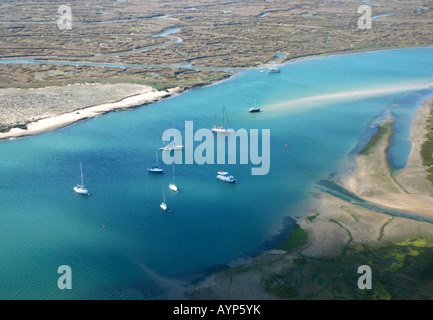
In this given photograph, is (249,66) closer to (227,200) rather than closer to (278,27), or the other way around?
(278,27)

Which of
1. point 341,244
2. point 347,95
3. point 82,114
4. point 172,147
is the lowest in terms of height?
point 341,244

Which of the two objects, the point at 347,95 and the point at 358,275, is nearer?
the point at 358,275

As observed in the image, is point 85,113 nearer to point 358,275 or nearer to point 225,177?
point 225,177

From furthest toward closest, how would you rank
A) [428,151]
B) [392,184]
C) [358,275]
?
[428,151], [392,184], [358,275]

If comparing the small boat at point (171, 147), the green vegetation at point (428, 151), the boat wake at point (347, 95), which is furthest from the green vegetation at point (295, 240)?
the boat wake at point (347, 95)

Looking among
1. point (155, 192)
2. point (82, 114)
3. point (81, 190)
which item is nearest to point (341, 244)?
point (155, 192)

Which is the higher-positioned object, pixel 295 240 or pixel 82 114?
pixel 82 114

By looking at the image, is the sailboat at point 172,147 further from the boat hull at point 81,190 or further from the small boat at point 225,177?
the boat hull at point 81,190
